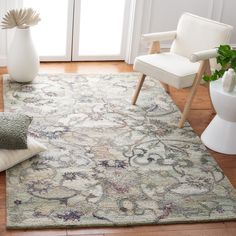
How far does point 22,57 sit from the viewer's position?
4074mm

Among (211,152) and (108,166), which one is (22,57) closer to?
(108,166)

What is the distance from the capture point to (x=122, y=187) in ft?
9.79

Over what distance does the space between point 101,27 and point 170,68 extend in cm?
122

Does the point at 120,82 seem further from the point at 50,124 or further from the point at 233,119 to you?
the point at 233,119

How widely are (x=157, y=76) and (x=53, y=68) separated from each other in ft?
3.98

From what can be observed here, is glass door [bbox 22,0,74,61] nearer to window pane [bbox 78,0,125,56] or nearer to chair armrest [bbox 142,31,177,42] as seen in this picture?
window pane [bbox 78,0,125,56]

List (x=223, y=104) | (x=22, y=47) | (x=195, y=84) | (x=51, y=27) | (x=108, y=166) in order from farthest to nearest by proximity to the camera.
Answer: (x=51, y=27), (x=22, y=47), (x=195, y=84), (x=223, y=104), (x=108, y=166)

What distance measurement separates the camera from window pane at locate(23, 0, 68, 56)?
445 cm

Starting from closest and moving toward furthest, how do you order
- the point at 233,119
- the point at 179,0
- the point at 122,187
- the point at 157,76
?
the point at 122,187, the point at 233,119, the point at 157,76, the point at 179,0

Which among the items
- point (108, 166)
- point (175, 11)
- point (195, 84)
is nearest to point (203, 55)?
point (195, 84)

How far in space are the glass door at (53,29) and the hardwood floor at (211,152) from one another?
0.35 feet

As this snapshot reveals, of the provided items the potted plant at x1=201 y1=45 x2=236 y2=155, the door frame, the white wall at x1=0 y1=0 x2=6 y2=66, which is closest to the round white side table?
the potted plant at x1=201 y1=45 x2=236 y2=155

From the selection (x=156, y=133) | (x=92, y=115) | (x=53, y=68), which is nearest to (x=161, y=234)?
(x=156, y=133)

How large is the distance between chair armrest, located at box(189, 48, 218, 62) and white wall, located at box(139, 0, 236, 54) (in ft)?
3.91
